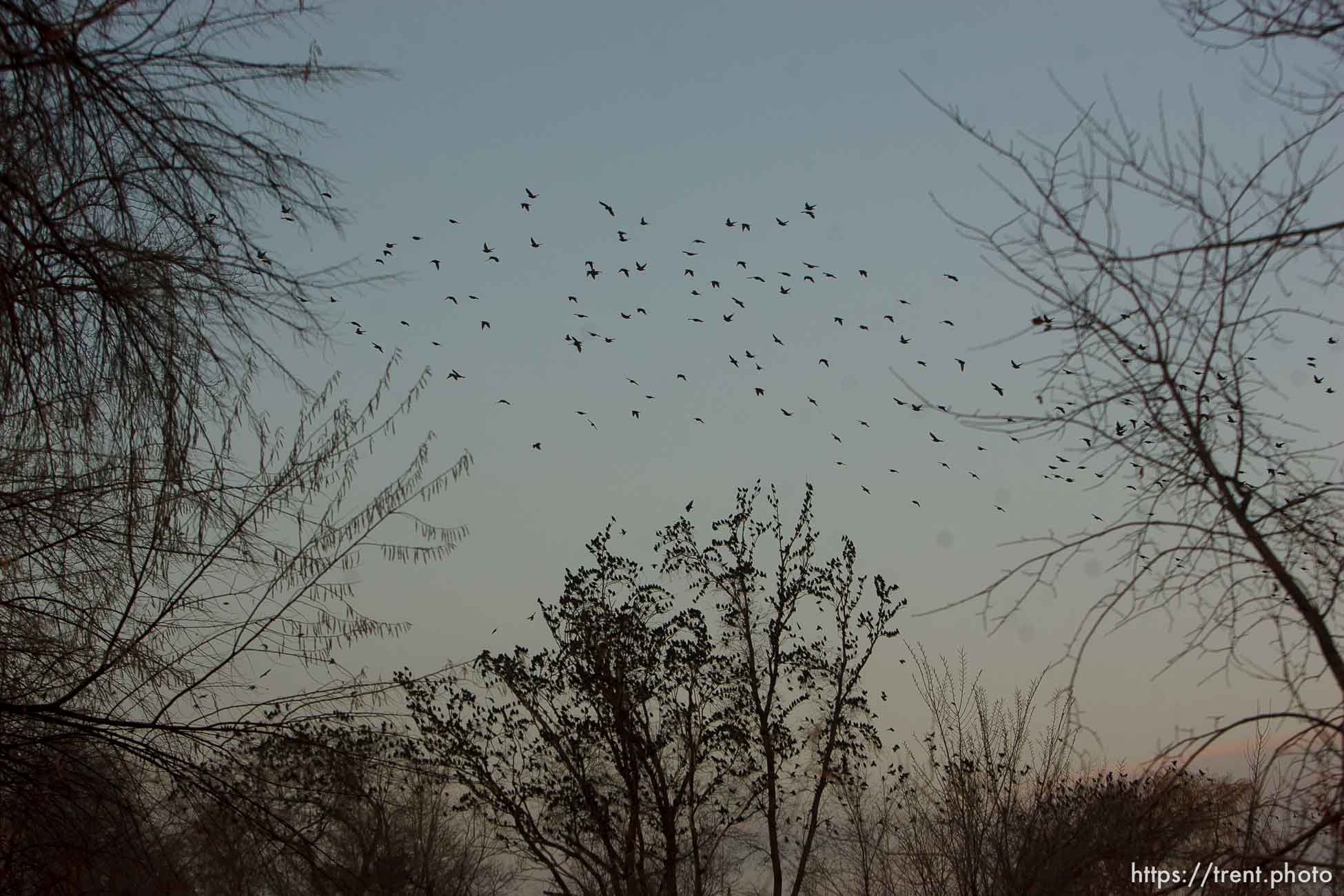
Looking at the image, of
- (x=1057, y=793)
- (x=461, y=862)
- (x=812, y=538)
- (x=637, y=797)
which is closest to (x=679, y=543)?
(x=812, y=538)

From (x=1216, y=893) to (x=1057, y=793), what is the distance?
10.4 m

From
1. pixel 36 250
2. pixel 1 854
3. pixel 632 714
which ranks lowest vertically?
pixel 1 854

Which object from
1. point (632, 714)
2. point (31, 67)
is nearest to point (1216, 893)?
point (31, 67)

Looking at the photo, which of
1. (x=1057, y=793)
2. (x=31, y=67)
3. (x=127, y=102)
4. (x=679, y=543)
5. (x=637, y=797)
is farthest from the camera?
(x=679, y=543)

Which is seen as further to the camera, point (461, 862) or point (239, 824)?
point (461, 862)

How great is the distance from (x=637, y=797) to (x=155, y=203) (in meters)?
15.0

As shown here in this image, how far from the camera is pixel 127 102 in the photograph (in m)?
A: 3.40

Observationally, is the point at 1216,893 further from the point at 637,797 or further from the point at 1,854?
the point at 637,797

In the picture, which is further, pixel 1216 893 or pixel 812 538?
pixel 812 538

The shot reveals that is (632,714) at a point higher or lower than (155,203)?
higher

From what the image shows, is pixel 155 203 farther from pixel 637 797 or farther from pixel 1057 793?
pixel 637 797

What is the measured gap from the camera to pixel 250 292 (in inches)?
147

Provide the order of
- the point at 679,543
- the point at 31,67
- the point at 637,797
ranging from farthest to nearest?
1. the point at 679,543
2. the point at 637,797
3. the point at 31,67

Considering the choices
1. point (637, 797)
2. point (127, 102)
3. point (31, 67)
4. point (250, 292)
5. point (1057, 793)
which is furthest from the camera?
point (637, 797)
